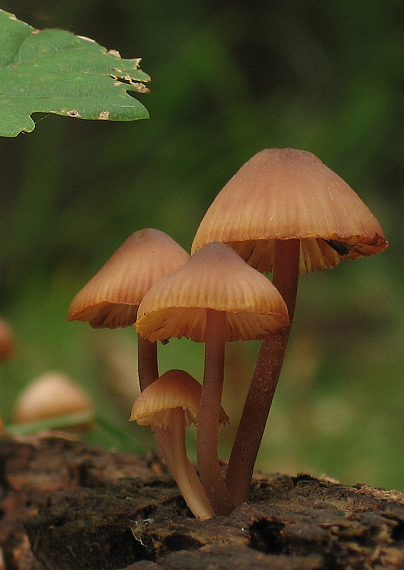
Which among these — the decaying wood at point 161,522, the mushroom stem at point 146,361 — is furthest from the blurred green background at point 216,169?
the mushroom stem at point 146,361

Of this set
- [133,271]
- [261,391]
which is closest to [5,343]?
[133,271]

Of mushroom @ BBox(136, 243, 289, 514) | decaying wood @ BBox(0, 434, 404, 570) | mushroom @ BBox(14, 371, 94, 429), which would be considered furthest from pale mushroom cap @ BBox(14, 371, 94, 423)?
mushroom @ BBox(136, 243, 289, 514)

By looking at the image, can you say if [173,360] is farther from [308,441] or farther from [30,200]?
[30,200]

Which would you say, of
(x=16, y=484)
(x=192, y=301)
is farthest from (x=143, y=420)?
(x=16, y=484)

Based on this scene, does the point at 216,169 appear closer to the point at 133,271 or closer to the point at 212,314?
the point at 133,271

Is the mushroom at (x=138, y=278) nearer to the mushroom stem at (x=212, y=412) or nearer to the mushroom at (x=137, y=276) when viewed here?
the mushroom at (x=137, y=276)

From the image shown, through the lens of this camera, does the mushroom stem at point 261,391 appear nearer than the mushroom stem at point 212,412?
No

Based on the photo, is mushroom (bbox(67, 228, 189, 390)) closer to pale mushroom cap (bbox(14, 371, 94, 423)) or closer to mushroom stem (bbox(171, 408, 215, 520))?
mushroom stem (bbox(171, 408, 215, 520))
